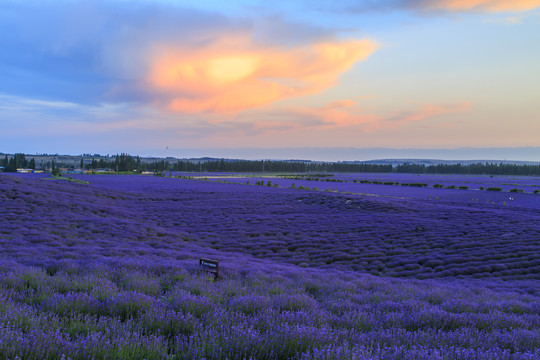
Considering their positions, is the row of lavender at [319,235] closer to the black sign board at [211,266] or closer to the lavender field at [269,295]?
the lavender field at [269,295]

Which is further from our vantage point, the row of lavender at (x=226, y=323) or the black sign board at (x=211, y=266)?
the black sign board at (x=211, y=266)

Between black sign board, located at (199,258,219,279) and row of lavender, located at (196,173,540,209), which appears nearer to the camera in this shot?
black sign board, located at (199,258,219,279)

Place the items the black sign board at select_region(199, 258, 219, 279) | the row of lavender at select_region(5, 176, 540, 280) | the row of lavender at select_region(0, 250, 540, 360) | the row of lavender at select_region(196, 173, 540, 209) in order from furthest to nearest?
the row of lavender at select_region(196, 173, 540, 209) < the row of lavender at select_region(5, 176, 540, 280) < the black sign board at select_region(199, 258, 219, 279) < the row of lavender at select_region(0, 250, 540, 360)

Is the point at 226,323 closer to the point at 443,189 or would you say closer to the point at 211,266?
the point at 211,266

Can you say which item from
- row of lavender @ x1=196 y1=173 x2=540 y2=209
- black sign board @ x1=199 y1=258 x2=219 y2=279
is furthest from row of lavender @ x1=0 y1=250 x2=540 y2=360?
row of lavender @ x1=196 y1=173 x2=540 y2=209

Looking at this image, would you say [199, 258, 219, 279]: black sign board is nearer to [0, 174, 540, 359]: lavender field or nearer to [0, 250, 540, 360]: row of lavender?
[0, 174, 540, 359]: lavender field

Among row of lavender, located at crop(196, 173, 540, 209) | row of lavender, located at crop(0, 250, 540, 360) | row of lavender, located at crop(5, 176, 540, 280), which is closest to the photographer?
row of lavender, located at crop(0, 250, 540, 360)

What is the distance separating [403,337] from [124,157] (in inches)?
6263

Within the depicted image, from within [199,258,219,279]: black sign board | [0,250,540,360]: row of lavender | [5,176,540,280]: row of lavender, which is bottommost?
[5,176,540,280]: row of lavender

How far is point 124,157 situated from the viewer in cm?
14762

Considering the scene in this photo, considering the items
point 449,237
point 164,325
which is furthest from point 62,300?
point 449,237

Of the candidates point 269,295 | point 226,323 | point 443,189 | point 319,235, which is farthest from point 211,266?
point 443,189

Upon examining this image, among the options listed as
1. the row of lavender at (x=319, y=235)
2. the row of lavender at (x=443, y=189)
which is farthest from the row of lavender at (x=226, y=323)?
the row of lavender at (x=443, y=189)

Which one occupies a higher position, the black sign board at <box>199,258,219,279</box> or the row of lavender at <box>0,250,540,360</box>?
the row of lavender at <box>0,250,540,360</box>
